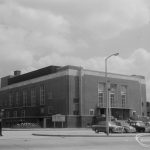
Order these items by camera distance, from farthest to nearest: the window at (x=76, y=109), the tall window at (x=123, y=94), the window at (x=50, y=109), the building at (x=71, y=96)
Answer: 1. the tall window at (x=123, y=94)
2. the window at (x=50, y=109)
3. the building at (x=71, y=96)
4. the window at (x=76, y=109)

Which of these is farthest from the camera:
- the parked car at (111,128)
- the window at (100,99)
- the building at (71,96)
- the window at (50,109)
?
the window at (100,99)

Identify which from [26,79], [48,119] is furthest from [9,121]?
[48,119]

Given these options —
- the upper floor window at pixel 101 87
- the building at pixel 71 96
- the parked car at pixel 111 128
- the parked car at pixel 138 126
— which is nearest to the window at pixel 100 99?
the building at pixel 71 96

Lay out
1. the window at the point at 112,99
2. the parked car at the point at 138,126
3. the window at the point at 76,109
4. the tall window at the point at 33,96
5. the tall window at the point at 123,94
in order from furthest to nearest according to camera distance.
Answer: the tall window at the point at 33,96 → the tall window at the point at 123,94 → the window at the point at 112,99 → the window at the point at 76,109 → the parked car at the point at 138,126

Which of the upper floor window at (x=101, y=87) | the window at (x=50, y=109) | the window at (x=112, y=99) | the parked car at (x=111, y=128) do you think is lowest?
the parked car at (x=111, y=128)

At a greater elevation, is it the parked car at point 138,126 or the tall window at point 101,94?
the tall window at point 101,94

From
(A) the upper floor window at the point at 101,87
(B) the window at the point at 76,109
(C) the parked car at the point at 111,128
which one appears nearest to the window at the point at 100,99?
(A) the upper floor window at the point at 101,87

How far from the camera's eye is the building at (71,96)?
288 ft

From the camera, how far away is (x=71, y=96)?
286 feet

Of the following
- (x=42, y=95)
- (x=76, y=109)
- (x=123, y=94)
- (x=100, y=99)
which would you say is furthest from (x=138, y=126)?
(x=42, y=95)

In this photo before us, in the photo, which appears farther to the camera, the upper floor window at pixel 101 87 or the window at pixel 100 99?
the upper floor window at pixel 101 87

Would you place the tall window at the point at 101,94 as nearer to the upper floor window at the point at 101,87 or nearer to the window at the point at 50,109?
the upper floor window at the point at 101,87

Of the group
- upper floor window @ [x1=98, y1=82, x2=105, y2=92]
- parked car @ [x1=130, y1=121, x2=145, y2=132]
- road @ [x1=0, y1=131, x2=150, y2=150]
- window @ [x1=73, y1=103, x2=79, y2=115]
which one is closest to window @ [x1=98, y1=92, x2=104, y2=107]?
upper floor window @ [x1=98, y1=82, x2=105, y2=92]

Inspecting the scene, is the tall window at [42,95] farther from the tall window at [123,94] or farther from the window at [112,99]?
the tall window at [123,94]
